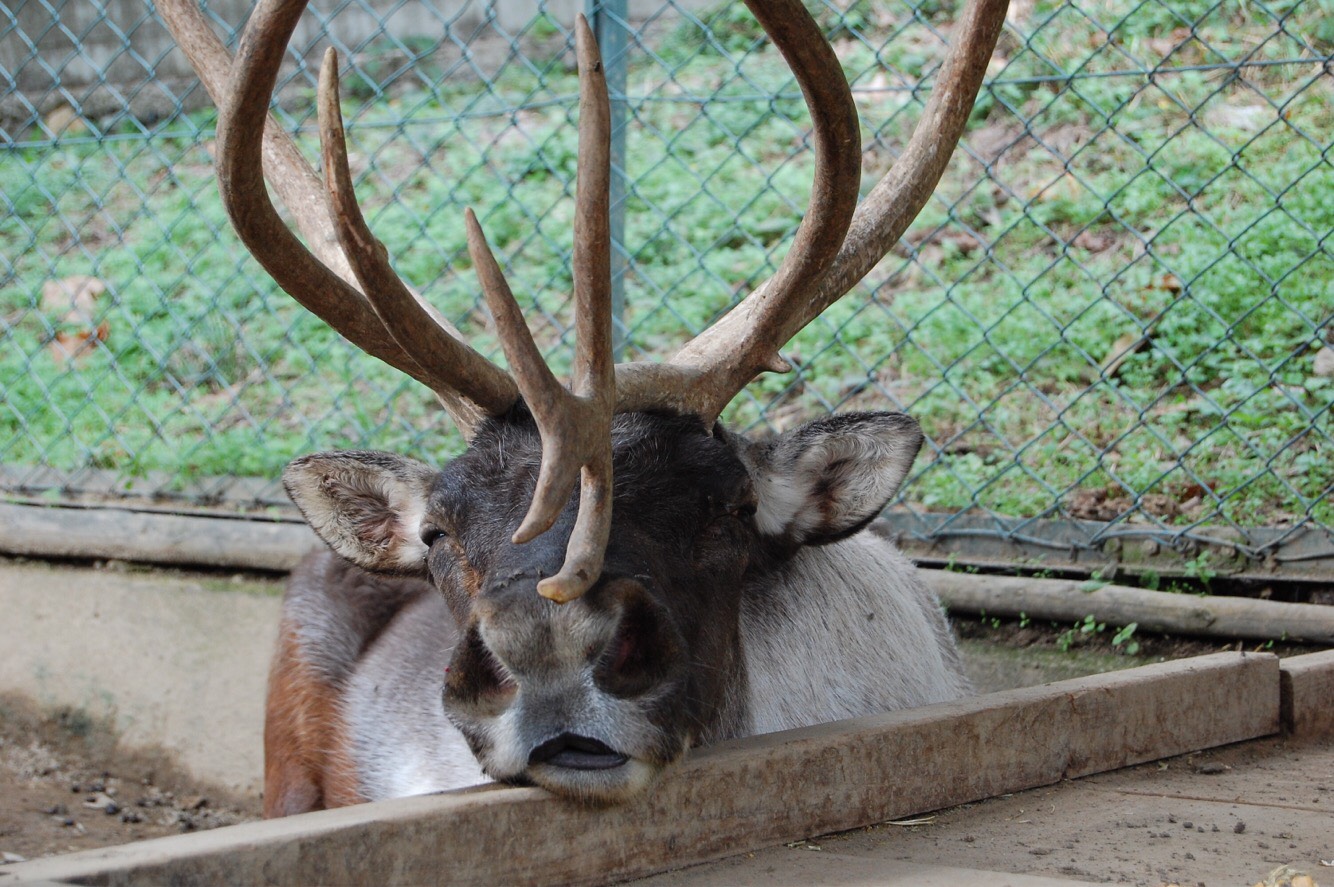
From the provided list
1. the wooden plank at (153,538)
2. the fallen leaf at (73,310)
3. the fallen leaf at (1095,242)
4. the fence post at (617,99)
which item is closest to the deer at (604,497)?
the wooden plank at (153,538)

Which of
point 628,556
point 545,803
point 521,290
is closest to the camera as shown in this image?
point 545,803

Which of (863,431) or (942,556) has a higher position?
(863,431)

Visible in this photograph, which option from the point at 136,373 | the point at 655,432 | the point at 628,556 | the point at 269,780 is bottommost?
the point at 269,780

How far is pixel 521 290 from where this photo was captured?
739 cm

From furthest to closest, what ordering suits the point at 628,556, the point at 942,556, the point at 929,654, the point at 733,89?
the point at 733,89
the point at 942,556
the point at 929,654
the point at 628,556

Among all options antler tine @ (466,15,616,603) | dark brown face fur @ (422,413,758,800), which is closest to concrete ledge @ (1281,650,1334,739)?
dark brown face fur @ (422,413,758,800)

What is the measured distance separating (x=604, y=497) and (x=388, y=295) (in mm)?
611

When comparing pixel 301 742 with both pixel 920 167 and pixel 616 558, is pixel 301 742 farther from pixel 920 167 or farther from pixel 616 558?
pixel 920 167

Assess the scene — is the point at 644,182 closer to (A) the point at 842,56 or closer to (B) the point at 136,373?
(A) the point at 842,56

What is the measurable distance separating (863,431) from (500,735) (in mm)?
1372

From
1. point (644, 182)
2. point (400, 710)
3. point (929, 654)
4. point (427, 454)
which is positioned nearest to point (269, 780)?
point (400, 710)

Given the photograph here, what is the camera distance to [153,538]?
5.95m

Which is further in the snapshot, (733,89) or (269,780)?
(733,89)

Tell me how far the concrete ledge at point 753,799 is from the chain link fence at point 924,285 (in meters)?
1.70
